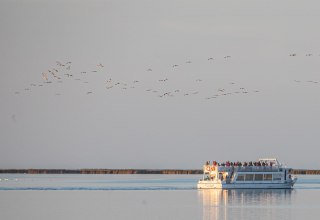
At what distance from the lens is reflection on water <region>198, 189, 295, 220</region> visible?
11109 centimetres

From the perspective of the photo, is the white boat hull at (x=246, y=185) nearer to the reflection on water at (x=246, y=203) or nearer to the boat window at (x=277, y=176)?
the reflection on water at (x=246, y=203)

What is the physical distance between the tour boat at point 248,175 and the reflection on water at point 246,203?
2.84 feet

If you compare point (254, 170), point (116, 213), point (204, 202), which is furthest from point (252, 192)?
point (116, 213)

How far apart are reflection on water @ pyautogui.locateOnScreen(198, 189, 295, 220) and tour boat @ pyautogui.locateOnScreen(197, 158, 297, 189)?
0.87 meters

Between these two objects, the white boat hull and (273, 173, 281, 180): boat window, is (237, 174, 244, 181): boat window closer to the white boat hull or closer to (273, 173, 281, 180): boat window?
the white boat hull

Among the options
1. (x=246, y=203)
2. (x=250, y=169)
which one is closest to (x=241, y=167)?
(x=250, y=169)

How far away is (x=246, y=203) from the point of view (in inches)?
5098

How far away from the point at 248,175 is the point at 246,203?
117 ft

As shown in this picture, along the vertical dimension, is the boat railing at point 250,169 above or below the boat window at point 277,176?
above

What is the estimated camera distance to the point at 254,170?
165 m

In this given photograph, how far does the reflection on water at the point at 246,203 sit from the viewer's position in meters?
111

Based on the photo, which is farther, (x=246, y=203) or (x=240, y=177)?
(x=240, y=177)

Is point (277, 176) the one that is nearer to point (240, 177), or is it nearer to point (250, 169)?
point (250, 169)

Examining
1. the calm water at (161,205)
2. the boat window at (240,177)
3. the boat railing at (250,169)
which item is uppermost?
the boat railing at (250,169)
